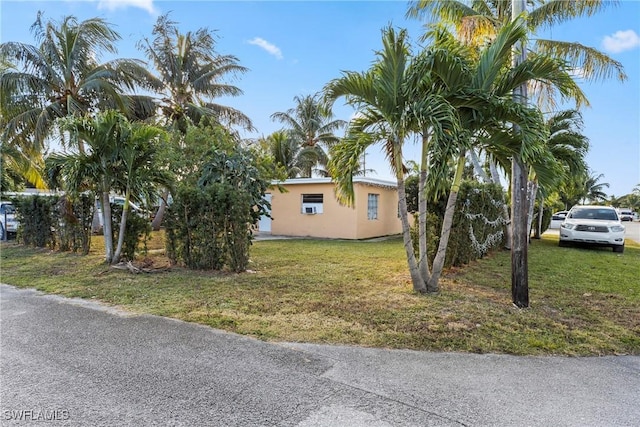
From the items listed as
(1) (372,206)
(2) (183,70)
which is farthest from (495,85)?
(2) (183,70)

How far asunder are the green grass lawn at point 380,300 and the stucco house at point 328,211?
6.16 meters

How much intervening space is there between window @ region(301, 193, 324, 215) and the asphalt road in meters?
12.3

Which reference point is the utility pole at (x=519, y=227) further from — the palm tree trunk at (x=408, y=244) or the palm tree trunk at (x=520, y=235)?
the palm tree trunk at (x=408, y=244)

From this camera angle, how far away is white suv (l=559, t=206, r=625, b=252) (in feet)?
37.5

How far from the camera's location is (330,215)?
15.8 m

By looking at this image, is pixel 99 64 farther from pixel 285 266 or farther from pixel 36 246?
pixel 285 266

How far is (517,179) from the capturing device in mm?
5086

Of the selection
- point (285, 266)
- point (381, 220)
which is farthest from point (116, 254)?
point (381, 220)

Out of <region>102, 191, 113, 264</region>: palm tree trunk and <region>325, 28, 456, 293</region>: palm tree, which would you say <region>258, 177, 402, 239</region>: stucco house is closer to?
<region>102, 191, 113, 264</region>: palm tree trunk

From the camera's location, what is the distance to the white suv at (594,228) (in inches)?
450

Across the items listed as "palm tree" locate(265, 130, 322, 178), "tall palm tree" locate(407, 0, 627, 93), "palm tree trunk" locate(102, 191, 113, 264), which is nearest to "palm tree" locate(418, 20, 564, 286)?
"tall palm tree" locate(407, 0, 627, 93)

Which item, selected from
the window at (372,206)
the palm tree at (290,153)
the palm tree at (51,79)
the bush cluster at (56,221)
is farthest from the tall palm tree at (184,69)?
the window at (372,206)

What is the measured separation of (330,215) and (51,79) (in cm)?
1202

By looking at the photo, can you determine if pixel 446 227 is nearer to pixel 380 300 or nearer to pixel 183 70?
pixel 380 300
